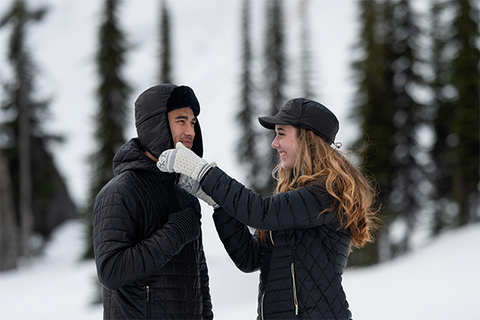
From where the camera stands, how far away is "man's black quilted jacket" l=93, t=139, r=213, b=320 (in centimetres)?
253

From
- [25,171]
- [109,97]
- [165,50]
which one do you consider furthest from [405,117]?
[25,171]

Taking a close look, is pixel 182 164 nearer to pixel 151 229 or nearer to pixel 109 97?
pixel 151 229

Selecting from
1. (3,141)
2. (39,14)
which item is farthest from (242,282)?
(39,14)

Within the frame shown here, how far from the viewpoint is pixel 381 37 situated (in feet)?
78.0

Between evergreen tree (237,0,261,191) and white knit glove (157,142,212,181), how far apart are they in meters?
27.3

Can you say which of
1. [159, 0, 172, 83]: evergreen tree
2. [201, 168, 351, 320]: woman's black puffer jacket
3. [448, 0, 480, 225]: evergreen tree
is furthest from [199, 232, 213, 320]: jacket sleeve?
[159, 0, 172, 83]: evergreen tree

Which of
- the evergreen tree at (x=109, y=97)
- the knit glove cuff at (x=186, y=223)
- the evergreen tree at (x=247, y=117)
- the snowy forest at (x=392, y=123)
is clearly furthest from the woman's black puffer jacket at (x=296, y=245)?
the evergreen tree at (x=247, y=117)

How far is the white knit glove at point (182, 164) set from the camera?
9.10ft

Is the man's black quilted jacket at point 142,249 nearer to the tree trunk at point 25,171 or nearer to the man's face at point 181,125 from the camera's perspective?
the man's face at point 181,125

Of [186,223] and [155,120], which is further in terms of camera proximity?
[155,120]

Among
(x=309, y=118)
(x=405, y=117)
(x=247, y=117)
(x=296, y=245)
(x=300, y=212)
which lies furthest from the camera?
(x=247, y=117)

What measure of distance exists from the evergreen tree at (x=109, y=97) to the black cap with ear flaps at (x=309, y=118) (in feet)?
50.0

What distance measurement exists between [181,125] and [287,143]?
753 millimetres

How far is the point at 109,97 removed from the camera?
18.3 m
